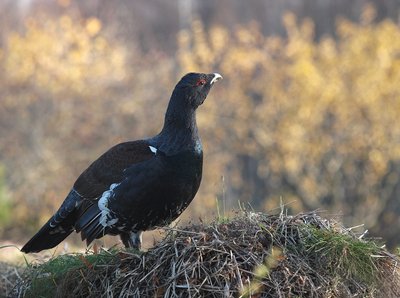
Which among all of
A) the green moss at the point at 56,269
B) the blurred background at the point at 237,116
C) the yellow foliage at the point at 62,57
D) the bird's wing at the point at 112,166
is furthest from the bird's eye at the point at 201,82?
the yellow foliage at the point at 62,57

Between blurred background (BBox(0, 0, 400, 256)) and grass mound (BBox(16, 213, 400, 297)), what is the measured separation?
9963 mm

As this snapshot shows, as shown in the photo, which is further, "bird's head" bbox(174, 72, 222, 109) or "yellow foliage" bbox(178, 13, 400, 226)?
"yellow foliage" bbox(178, 13, 400, 226)

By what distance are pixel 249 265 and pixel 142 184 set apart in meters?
1.59

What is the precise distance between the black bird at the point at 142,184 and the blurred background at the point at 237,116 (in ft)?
27.7

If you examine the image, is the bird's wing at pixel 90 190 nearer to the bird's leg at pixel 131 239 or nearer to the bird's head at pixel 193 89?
the bird's leg at pixel 131 239

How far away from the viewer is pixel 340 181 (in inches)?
622

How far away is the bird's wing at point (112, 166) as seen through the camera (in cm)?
575

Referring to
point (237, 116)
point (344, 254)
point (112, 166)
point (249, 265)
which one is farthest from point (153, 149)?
point (237, 116)

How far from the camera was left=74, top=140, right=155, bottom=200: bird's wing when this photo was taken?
5.75 m

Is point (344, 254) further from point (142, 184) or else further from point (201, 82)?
point (201, 82)

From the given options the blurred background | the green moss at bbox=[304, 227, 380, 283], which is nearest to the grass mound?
the green moss at bbox=[304, 227, 380, 283]

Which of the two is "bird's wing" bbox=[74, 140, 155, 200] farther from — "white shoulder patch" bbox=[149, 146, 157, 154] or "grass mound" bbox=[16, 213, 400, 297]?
"grass mound" bbox=[16, 213, 400, 297]

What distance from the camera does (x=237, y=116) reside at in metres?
17.4

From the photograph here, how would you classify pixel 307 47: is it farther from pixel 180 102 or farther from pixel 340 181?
pixel 180 102
